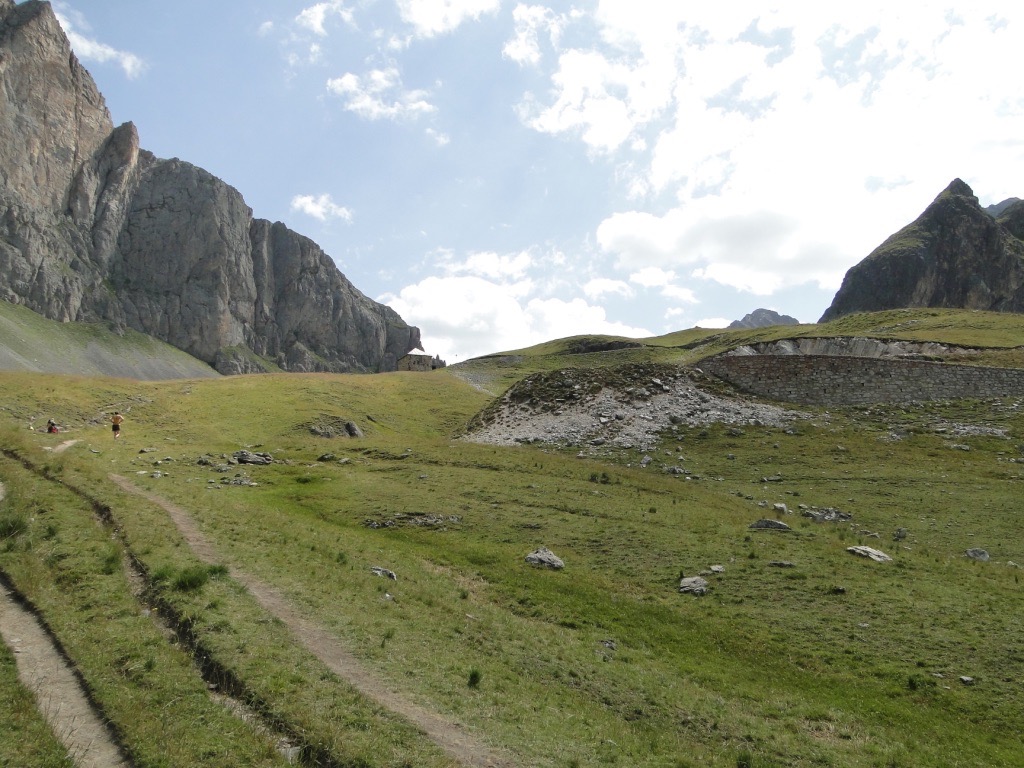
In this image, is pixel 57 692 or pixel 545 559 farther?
pixel 545 559

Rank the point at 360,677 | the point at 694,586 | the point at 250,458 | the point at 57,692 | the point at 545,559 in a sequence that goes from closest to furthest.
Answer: the point at 57,692, the point at 360,677, the point at 694,586, the point at 545,559, the point at 250,458

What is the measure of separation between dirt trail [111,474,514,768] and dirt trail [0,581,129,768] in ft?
13.7

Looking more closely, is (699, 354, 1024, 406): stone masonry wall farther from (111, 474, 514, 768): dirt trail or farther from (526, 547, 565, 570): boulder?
(111, 474, 514, 768): dirt trail

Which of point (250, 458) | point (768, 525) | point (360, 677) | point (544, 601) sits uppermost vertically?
point (250, 458)

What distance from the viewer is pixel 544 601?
2080 cm

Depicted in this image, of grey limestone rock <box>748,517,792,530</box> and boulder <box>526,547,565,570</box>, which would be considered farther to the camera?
grey limestone rock <box>748,517,792,530</box>

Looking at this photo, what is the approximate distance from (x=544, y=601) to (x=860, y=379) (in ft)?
148

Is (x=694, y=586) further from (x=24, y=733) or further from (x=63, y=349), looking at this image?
(x=63, y=349)

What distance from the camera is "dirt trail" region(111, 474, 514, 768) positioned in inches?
431

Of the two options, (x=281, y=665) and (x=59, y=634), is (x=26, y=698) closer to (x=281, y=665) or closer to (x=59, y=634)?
(x=59, y=634)

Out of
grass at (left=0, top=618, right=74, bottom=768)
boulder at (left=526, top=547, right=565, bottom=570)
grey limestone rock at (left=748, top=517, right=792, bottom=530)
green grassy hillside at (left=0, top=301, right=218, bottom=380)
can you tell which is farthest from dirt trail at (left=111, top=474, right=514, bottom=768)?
green grassy hillside at (left=0, top=301, right=218, bottom=380)

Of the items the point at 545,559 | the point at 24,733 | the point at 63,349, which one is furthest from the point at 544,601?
the point at 63,349

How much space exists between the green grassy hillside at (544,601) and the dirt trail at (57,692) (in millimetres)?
304

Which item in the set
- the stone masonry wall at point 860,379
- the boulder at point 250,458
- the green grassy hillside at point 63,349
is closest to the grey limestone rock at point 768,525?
the boulder at point 250,458
